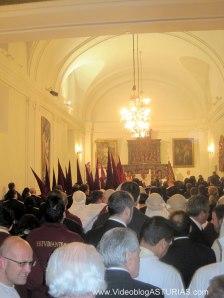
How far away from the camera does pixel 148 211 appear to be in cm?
646

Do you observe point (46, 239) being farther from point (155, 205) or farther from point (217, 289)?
point (155, 205)

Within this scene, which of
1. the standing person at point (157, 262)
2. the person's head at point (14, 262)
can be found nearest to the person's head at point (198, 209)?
the standing person at point (157, 262)

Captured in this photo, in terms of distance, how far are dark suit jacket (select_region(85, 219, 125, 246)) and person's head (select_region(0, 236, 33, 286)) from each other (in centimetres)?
164

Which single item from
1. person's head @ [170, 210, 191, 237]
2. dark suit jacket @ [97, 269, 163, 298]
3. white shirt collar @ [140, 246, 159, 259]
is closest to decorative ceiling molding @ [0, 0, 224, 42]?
person's head @ [170, 210, 191, 237]

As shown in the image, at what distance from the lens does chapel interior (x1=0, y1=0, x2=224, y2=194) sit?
7957mm

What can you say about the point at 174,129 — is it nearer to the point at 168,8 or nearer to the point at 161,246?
the point at 168,8

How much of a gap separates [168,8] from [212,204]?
3.40 metres

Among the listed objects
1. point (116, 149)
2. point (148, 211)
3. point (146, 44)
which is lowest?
point (148, 211)

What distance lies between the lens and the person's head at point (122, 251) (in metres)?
2.72

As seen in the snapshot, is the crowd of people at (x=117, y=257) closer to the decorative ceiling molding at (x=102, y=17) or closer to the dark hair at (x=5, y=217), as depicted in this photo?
the dark hair at (x=5, y=217)

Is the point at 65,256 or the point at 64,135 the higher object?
the point at 64,135

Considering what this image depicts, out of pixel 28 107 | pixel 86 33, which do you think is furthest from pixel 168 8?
pixel 28 107

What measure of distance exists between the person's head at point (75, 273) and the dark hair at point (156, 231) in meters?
1.19

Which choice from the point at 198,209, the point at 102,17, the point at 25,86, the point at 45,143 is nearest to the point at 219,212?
the point at 198,209
